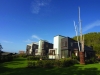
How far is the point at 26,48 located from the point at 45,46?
21.2m

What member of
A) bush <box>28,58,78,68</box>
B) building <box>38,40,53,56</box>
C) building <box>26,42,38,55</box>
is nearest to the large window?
bush <box>28,58,78,68</box>

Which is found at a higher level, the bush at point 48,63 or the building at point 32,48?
the building at point 32,48

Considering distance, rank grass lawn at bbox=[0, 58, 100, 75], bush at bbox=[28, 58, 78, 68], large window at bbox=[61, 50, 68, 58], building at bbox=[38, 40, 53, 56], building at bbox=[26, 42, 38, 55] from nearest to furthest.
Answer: grass lawn at bbox=[0, 58, 100, 75] → bush at bbox=[28, 58, 78, 68] → large window at bbox=[61, 50, 68, 58] → building at bbox=[38, 40, 53, 56] → building at bbox=[26, 42, 38, 55]

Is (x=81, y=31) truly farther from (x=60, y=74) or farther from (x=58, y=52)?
(x=60, y=74)

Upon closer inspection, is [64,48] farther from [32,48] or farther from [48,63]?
[32,48]

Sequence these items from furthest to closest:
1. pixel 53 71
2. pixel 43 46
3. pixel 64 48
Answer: pixel 43 46 → pixel 64 48 → pixel 53 71

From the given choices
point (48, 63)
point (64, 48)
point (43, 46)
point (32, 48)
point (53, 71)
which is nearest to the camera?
point (53, 71)

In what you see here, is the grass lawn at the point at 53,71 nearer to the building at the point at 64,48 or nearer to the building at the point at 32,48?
the building at the point at 64,48

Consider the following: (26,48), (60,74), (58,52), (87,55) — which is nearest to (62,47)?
(58,52)

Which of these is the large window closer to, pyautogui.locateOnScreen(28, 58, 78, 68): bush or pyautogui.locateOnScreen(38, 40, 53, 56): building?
pyautogui.locateOnScreen(28, 58, 78, 68): bush

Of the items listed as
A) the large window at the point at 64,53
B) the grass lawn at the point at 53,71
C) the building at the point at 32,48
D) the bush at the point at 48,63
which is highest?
the building at the point at 32,48

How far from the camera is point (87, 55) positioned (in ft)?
143

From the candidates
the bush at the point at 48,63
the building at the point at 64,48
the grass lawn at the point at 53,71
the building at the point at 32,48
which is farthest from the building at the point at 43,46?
the grass lawn at the point at 53,71

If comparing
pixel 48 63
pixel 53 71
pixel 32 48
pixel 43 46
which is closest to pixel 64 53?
pixel 48 63
